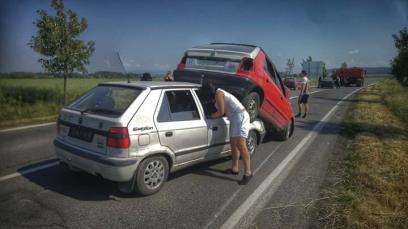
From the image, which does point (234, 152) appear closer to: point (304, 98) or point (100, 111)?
point (100, 111)

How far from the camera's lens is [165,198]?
14.5ft

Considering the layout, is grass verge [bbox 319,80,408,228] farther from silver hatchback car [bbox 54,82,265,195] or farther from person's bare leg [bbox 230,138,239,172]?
silver hatchback car [bbox 54,82,265,195]

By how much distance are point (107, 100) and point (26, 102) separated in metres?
12.0

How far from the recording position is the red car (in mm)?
6355

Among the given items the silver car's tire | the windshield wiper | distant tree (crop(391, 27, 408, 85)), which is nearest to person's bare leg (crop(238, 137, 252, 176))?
the silver car's tire

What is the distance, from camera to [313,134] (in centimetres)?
958

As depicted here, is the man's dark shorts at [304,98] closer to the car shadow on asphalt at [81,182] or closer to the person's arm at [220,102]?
the car shadow on asphalt at [81,182]

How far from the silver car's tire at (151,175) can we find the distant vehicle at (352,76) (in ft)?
169

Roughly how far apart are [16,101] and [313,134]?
11585 millimetres

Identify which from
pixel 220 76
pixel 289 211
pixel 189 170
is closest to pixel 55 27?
pixel 220 76

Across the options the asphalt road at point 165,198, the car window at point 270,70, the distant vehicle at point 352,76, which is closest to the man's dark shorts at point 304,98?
the car window at point 270,70

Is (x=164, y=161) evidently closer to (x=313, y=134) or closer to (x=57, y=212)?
(x=57, y=212)

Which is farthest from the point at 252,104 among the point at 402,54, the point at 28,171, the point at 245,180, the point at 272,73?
the point at 402,54

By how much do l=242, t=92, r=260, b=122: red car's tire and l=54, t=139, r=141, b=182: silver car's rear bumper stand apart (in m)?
2.81
